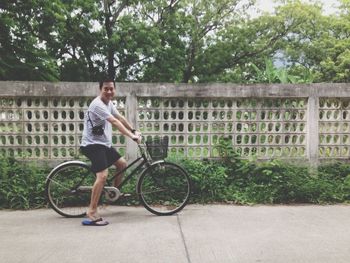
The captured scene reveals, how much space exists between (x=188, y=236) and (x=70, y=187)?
182 cm

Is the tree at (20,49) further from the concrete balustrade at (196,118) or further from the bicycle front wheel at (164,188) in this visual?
the bicycle front wheel at (164,188)

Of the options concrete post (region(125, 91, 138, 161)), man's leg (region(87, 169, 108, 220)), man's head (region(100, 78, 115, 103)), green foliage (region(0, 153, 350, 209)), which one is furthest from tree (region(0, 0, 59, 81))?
man's leg (region(87, 169, 108, 220))

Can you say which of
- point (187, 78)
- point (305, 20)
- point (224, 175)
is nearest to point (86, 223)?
point (224, 175)

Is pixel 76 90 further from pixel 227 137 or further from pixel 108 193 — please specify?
pixel 227 137

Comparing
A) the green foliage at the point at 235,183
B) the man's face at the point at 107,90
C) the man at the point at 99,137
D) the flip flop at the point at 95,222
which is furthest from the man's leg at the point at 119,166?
the man's face at the point at 107,90

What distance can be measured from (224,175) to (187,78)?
60.9 ft

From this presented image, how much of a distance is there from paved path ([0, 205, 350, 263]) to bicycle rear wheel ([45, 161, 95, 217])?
19cm

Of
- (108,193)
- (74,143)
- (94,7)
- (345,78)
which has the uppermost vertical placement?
(94,7)

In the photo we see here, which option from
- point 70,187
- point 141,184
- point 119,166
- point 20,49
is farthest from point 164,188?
point 20,49

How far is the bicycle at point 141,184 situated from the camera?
5020 millimetres

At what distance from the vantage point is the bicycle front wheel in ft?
16.7

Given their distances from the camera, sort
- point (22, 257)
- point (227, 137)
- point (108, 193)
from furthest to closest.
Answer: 1. point (227, 137)
2. point (108, 193)
3. point (22, 257)

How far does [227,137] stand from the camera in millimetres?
6375

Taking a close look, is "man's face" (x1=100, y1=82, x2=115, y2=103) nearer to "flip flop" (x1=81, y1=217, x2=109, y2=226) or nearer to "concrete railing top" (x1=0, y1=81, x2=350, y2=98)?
"concrete railing top" (x1=0, y1=81, x2=350, y2=98)
